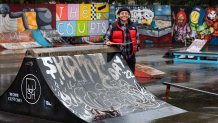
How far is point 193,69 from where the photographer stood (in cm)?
1502

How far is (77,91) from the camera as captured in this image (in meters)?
7.41

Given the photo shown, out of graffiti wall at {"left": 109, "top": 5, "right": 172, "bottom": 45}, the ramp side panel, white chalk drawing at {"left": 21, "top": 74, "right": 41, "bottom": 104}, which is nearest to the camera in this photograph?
the ramp side panel

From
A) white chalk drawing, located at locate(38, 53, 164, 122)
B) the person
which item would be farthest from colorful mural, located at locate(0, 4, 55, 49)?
white chalk drawing, located at locate(38, 53, 164, 122)

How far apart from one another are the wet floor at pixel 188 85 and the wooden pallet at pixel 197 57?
1.27ft

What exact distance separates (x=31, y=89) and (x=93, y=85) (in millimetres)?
1018

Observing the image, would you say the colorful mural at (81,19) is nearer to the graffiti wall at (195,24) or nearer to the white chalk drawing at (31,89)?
the graffiti wall at (195,24)

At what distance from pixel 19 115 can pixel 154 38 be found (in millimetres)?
21658

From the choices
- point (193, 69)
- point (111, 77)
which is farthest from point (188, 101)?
point (193, 69)

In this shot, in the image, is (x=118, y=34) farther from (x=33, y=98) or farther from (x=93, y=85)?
(x=33, y=98)

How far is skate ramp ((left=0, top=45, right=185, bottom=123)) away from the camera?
7.11 meters

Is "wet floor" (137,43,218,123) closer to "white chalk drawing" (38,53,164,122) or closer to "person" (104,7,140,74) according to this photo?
"white chalk drawing" (38,53,164,122)

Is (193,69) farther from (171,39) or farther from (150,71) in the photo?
(171,39)

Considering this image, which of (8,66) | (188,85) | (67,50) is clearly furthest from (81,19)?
(67,50)

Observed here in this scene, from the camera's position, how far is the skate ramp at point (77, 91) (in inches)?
280
